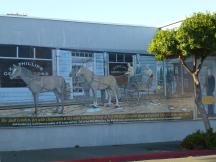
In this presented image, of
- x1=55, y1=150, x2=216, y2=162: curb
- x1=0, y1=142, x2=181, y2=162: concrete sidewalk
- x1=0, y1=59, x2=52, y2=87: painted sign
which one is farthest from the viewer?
x1=0, y1=59, x2=52, y2=87: painted sign

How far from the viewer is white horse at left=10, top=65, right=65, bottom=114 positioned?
19.2m

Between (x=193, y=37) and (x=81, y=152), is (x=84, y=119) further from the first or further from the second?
(x=193, y=37)

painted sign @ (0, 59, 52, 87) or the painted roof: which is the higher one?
the painted roof

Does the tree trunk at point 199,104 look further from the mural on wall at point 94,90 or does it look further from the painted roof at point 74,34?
the painted roof at point 74,34

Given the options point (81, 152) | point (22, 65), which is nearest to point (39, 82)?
point (22, 65)

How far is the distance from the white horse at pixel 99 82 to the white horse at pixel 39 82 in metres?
1.00

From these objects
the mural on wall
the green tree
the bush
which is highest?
the green tree

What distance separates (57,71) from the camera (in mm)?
20000

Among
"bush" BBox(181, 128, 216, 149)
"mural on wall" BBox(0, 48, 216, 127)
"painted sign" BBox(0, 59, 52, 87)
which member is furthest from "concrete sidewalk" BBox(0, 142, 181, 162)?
"painted sign" BBox(0, 59, 52, 87)

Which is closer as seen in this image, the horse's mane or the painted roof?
the horse's mane

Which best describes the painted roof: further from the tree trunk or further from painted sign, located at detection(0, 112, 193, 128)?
the tree trunk

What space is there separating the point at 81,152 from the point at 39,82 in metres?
3.34

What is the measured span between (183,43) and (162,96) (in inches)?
172

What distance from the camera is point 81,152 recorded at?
1822cm
